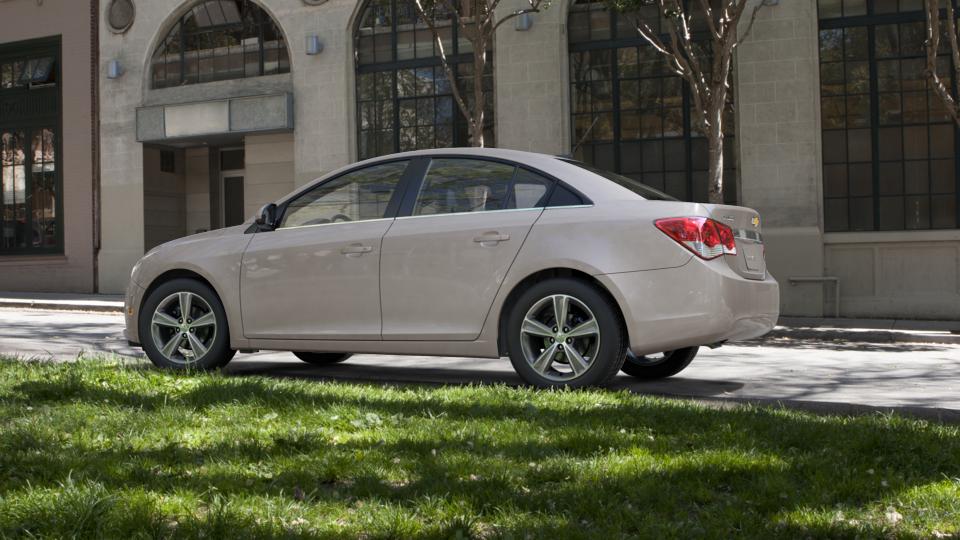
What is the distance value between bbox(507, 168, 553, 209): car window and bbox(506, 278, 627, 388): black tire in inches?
22.9

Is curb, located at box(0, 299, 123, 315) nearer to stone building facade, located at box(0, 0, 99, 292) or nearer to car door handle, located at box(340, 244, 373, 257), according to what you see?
stone building facade, located at box(0, 0, 99, 292)

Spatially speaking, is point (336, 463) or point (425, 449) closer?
point (336, 463)

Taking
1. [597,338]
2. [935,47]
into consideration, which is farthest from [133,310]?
[935,47]

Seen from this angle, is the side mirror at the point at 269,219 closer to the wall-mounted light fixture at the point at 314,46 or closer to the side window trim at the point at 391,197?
the side window trim at the point at 391,197

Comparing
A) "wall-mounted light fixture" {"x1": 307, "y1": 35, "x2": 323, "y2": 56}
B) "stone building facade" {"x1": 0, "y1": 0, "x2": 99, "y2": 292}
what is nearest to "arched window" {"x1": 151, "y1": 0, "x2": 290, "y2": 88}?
"wall-mounted light fixture" {"x1": 307, "y1": 35, "x2": 323, "y2": 56}

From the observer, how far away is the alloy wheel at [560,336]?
640 cm

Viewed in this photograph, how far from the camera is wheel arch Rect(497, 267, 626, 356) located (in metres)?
6.43

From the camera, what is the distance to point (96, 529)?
3.10 m

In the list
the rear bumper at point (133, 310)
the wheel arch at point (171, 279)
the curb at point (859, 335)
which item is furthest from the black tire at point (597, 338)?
the curb at point (859, 335)

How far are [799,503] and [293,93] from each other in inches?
765

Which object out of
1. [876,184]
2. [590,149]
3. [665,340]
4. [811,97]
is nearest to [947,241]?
[876,184]

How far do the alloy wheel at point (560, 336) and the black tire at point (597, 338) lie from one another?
0.07 feet

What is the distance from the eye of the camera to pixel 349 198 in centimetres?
737

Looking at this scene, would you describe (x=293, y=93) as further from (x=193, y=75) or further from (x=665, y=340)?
(x=665, y=340)
